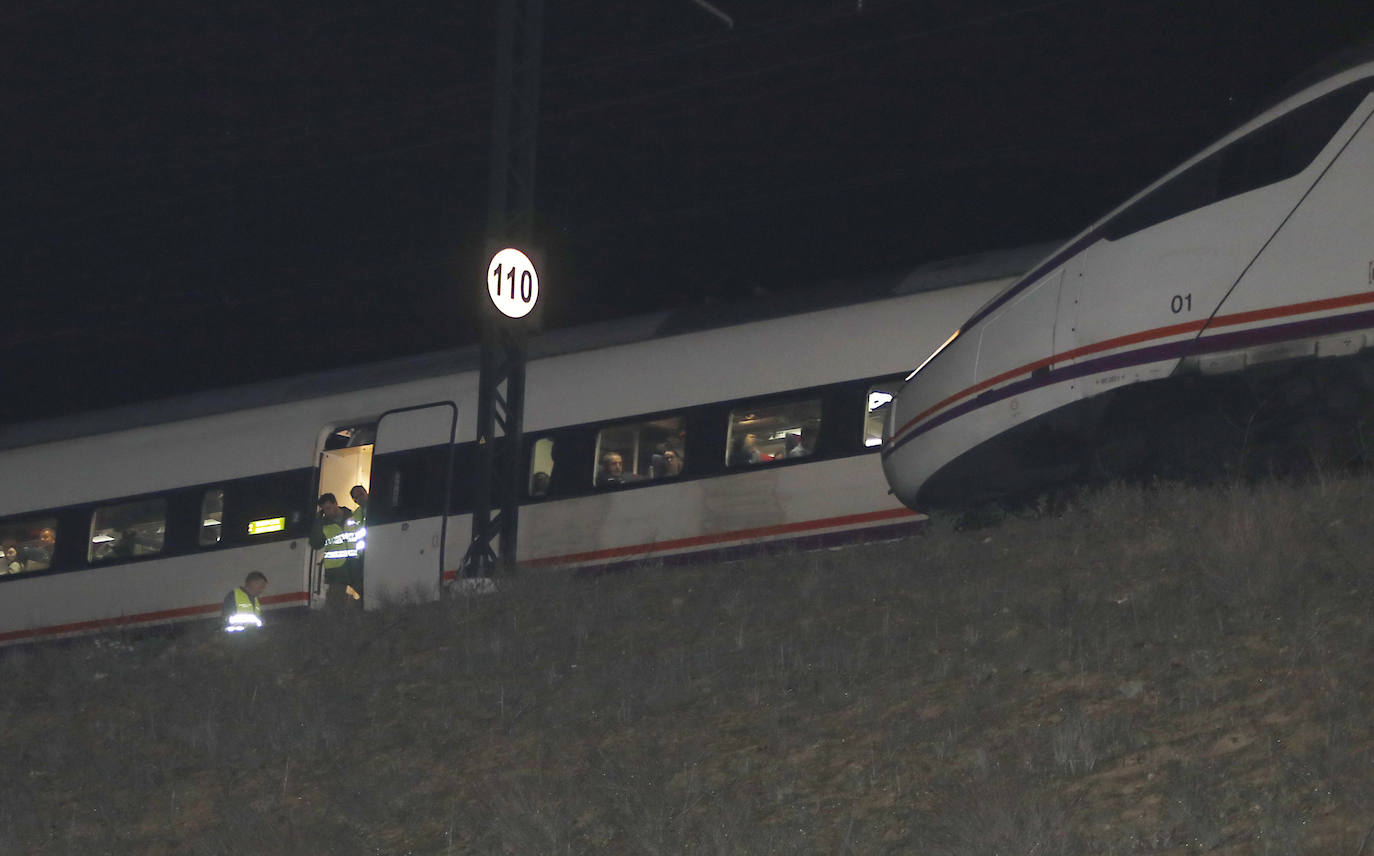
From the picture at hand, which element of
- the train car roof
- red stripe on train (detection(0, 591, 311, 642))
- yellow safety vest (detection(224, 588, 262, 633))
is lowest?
yellow safety vest (detection(224, 588, 262, 633))

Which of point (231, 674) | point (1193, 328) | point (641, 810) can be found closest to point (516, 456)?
point (231, 674)

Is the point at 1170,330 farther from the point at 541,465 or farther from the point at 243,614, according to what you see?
the point at 243,614

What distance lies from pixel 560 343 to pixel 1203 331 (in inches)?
344

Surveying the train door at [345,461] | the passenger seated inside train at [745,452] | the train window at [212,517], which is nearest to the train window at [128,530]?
the train window at [212,517]

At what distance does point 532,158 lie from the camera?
16.1 metres

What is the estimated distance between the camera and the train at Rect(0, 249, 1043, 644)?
51.4 ft

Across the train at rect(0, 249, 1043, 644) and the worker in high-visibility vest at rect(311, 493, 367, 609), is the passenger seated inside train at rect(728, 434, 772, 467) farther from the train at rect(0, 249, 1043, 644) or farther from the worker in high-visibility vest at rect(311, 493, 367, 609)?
the worker in high-visibility vest at rect(311, 493, 367, 609)

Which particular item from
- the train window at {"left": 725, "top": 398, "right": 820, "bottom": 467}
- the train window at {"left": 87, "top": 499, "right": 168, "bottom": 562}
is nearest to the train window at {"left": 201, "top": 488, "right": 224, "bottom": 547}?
the train window at {"left": 87, "top": 499, "right": 168, "bottom": 562}

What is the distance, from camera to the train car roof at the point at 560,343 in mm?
15688

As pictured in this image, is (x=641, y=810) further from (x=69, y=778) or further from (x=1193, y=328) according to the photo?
(x=1193, y=328)

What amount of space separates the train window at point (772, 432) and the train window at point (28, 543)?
402 inches

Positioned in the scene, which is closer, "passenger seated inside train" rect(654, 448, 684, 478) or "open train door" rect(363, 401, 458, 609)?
"passenger seated inside train" rect(654, 448, 684, 478)

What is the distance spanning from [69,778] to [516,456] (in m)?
6.22

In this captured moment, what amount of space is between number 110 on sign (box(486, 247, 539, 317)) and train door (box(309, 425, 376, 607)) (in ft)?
12.9
